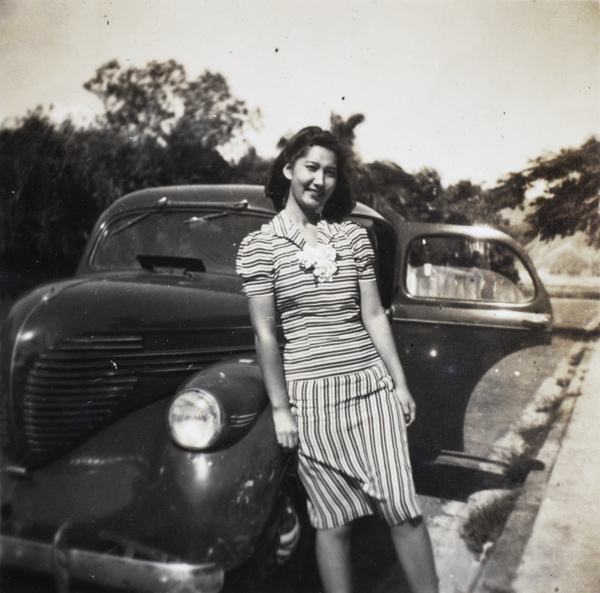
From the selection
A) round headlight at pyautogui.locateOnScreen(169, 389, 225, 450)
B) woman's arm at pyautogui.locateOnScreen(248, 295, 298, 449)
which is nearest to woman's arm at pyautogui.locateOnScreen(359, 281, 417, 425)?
woman's arm at pyautogui.locateOnScreen(248, 295, 298, 449)

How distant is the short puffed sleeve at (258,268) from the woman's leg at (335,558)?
2.75 ft

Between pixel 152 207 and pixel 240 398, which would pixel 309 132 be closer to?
pixel 240 398

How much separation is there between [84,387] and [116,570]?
702 mm

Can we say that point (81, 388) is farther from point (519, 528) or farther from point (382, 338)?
point (519, 528)

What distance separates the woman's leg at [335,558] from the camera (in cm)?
189

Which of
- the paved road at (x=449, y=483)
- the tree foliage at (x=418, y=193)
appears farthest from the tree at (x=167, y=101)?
the paved road at (x=449, y=483)

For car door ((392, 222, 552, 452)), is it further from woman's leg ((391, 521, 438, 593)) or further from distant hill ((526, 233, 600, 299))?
woman's leg ((391, 521, 438, 593))

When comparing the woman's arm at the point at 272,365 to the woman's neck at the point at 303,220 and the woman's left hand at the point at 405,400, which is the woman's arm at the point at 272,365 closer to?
the woman's neck at the point at 303,220

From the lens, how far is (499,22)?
2893 millimetres

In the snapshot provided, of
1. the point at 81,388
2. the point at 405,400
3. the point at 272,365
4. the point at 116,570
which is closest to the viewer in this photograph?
the point at 116,570

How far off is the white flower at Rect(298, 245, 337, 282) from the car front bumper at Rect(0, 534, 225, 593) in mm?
953

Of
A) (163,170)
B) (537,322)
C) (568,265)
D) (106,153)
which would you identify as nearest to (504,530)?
(537,322)

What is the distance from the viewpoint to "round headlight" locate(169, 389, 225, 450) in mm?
1844

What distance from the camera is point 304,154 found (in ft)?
6.26
